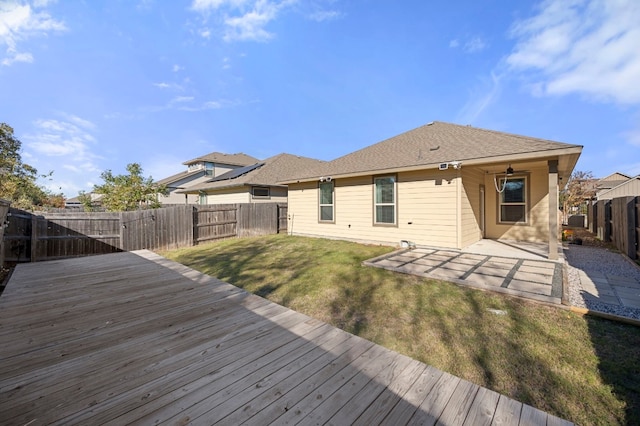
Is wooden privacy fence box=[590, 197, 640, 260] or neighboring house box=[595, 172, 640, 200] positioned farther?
neighboring house box=[595, 172, 640, 200]

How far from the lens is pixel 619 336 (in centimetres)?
281

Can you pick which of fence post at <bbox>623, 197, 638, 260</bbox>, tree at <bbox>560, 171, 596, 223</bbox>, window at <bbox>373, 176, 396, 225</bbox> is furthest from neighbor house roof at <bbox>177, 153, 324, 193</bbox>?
tree at <bbox>560, 171, 596, 223</bbox>

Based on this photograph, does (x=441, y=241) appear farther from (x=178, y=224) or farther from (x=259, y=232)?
(x=178, y=224)

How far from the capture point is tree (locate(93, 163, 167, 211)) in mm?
11781

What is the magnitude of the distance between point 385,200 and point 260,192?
8.47 m

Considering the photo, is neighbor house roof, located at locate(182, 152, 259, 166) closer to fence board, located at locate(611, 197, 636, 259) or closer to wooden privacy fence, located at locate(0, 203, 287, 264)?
wooden privacy fence, located at locate(0, 203, 287, 264)

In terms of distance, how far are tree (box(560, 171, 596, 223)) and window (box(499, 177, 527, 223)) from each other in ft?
57.1

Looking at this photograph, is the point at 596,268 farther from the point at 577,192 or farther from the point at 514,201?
the point at 577,192

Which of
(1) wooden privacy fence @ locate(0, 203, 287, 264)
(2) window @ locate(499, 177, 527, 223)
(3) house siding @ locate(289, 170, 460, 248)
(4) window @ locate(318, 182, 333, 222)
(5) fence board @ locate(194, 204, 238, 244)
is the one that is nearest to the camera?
(1) wooden privacy fence @ locate(0, 203, 287, 264)

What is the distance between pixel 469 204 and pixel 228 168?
74.6 feet

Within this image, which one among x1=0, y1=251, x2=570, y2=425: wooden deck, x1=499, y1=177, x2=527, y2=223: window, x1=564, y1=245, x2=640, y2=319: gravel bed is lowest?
x1=0, y1=251, x2=570, y2=425: wooden deck

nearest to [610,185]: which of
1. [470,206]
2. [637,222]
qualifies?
[637,222]

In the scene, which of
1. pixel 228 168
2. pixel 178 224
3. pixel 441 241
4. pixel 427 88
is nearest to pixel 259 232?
pixel 178 224

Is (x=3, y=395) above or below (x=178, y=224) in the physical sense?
below
